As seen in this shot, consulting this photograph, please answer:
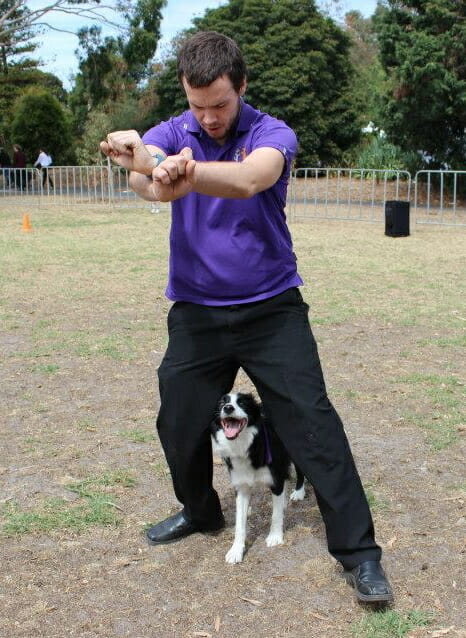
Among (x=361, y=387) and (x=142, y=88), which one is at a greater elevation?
(x=142, y=88)

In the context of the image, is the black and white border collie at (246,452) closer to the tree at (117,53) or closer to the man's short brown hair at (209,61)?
the man's short brown hair at (209,61)

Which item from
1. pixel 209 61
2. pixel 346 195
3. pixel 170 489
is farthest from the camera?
pixel 346 195

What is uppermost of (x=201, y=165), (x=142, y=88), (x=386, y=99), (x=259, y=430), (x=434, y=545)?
(x=142, y=88)

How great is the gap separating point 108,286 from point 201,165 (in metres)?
7.58

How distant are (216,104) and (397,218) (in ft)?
40.1

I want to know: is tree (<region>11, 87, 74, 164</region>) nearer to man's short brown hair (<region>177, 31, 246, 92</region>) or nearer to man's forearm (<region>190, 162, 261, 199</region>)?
man's short brown hair (<region>177, 31, 246, 92</region>)

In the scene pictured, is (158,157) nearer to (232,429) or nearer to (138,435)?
(232,429)

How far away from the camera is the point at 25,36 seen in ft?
108

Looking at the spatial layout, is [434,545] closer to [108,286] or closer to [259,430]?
[259,430]

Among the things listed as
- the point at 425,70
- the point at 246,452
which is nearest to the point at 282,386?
the point at 246,452

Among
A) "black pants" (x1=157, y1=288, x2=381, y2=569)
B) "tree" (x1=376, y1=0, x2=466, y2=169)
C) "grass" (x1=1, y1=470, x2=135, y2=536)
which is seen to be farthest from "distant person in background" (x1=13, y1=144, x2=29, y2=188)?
"black pants" (x1=157, y1=288, x2=381, y2=569)

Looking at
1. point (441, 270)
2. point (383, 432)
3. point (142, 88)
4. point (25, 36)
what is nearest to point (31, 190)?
point (25, 36)

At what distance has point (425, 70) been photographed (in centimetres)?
1848

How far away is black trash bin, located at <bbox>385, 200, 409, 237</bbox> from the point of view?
14.1 meters
